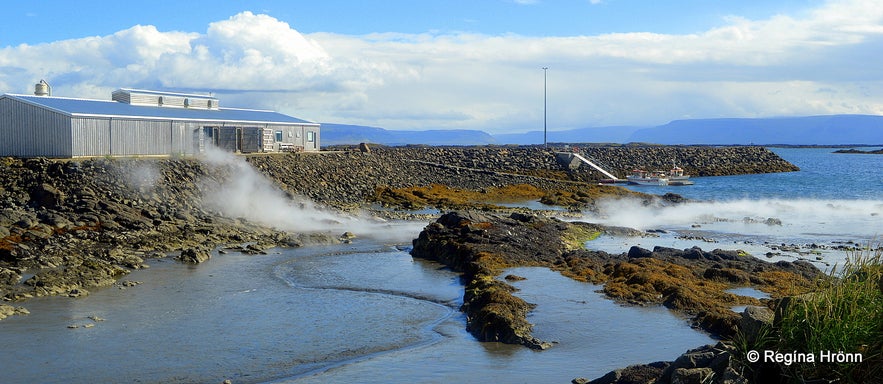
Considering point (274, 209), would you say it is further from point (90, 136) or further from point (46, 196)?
point (46, 196)

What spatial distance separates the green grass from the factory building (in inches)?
1341

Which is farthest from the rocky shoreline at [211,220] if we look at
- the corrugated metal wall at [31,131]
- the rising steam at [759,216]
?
the rising steam at [759,216]

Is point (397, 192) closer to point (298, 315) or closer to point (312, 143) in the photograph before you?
point (312, 143)

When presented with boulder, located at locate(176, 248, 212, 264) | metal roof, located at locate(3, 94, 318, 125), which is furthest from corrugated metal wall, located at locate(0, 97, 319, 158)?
boulder, located at locate(176, 248, 212, 264)

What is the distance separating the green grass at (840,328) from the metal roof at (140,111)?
112 ft

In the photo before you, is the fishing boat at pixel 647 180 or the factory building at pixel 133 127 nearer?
the factory building at pixel 133 127

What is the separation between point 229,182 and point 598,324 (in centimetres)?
2608

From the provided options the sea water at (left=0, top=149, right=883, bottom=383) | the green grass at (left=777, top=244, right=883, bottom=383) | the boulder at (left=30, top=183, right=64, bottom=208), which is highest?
the green grass at (left=777, top=244, right=883, bottom=383)

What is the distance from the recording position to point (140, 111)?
43.4m

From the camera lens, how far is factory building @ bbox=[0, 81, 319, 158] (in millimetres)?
36469

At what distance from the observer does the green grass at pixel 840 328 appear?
8.33 metres

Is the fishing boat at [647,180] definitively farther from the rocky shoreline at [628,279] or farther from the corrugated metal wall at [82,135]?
the corrugated metal wall at [82,135]

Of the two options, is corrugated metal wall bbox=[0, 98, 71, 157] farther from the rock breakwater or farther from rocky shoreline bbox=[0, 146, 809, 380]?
rocky shoreline bbox=[0, 146, 809, 380]

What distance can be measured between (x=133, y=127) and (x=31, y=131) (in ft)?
15.4
